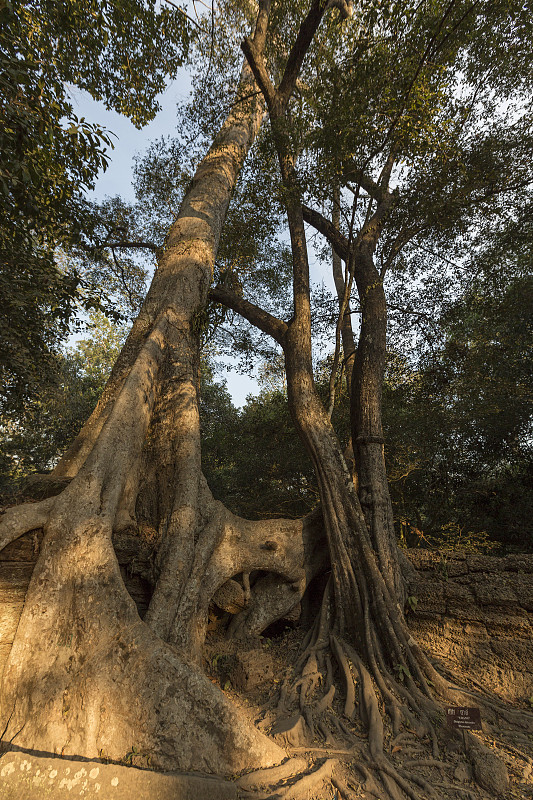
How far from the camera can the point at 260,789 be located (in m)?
2.44

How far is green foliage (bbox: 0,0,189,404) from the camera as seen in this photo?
3.44 metres

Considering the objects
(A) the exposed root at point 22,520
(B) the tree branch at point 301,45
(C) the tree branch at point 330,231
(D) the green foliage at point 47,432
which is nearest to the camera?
(A) the exposed root at point 22,520

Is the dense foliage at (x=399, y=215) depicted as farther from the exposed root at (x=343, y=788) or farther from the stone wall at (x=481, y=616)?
the exposed root at (x=343, y=788)

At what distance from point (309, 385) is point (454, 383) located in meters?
3.65

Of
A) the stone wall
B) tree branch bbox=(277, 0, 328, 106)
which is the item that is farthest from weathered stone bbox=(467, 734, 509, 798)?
tree branch bbox=(277, 0, 328, 106)

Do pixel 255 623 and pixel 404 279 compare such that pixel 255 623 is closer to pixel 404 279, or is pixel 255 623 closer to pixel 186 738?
pixel 186 738

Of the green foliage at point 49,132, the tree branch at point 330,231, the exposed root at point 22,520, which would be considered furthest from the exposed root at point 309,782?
the tree branch at point 330,231

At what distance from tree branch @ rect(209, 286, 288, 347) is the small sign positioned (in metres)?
4.70

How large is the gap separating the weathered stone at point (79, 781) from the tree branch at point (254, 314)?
5.11 meters

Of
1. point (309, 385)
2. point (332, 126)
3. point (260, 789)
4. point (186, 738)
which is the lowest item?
point (260, 789)

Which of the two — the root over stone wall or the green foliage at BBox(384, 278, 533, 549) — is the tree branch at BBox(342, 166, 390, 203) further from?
the root over stone wall

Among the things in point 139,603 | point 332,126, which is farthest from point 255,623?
point 332,126

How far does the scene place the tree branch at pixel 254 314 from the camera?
6348 mm

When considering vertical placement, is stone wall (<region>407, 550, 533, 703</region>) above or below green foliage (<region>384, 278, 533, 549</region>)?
below
